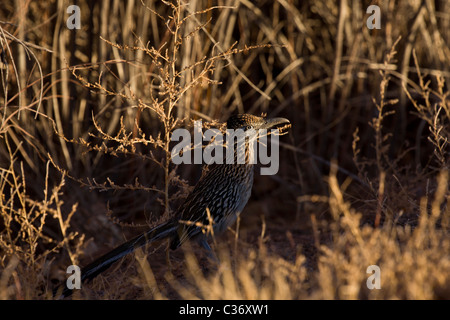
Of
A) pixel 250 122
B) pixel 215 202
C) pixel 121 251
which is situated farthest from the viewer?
pixel 250 122

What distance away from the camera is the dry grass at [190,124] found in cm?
425

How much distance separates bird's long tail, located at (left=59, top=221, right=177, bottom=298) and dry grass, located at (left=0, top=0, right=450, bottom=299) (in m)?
0.11

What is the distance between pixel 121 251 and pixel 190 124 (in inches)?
48.0

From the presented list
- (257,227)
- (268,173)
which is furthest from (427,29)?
(257,227)

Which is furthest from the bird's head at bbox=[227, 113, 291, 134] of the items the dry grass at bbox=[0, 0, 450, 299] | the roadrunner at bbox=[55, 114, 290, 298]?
the dry grass at bbox=[0, 0, 450, 299]

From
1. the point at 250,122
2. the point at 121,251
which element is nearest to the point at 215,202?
the point at 250,122

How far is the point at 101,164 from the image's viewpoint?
620cm

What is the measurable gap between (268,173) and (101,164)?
1.95 meters

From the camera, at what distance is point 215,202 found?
15.1ft

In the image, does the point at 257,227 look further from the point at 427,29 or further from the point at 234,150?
the point at 427,29

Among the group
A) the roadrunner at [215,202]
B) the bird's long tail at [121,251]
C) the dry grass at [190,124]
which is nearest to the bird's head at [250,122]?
the roadrunner at [215,202]

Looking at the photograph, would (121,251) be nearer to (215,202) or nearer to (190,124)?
(215,202)

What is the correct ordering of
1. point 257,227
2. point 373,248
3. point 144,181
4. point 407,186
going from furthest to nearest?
point 257,227 < point 144,181 < point 407,186 < point 373,248

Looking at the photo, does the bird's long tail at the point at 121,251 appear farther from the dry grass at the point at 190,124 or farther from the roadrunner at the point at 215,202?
the dry grass at the point at 190,124
